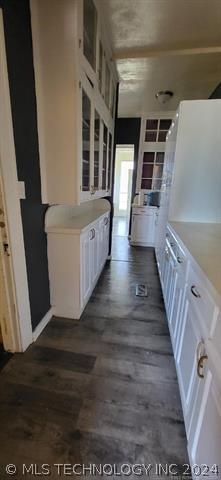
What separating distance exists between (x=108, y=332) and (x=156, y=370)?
54 centimetres

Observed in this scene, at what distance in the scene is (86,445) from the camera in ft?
3.70

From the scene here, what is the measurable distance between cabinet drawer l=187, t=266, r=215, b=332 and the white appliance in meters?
3.19

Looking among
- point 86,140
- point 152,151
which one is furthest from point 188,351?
point 152,151

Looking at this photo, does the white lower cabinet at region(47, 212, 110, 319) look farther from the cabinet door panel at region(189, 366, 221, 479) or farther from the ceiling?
the ceiling

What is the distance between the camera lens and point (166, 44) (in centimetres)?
229

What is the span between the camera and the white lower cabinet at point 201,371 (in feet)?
2.51

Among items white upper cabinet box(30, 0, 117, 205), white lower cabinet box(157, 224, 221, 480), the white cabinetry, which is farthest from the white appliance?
white lower cabinet box(157, 224, 221, 480)

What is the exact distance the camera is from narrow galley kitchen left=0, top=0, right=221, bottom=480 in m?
1.07

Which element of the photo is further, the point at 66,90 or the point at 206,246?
the point at 66,90

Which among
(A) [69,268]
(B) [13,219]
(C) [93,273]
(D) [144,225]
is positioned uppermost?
(B) [13,219]

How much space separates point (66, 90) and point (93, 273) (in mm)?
1787

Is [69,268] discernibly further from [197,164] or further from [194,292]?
[197,164]

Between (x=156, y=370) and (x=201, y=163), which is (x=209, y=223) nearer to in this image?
(x=201, y=163)

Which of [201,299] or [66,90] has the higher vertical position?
[66,90]
